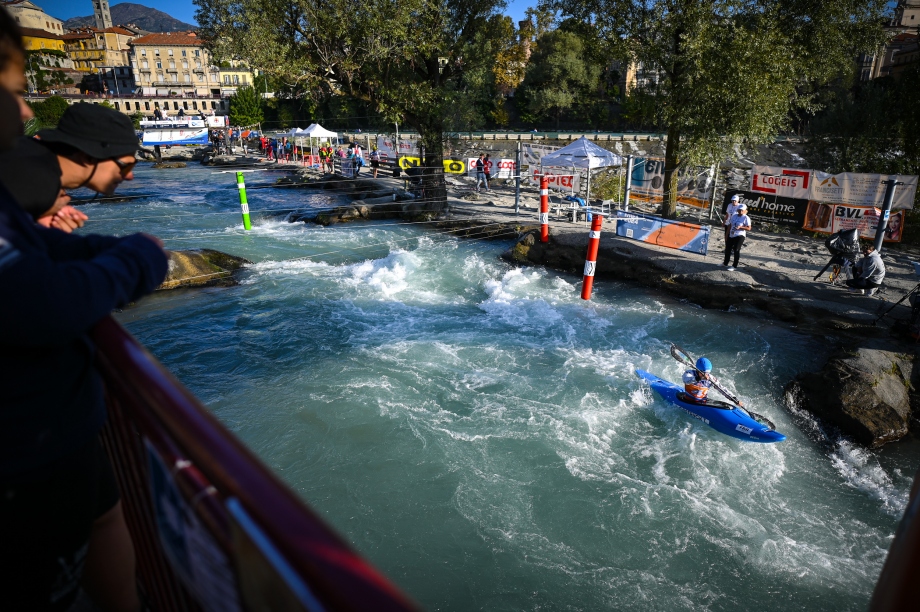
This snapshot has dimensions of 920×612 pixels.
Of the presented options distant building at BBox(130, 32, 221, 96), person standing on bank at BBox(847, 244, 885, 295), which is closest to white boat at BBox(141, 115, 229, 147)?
person standing on bank at BBox(847, 244, 885, 295)

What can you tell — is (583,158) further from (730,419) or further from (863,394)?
(730,419)

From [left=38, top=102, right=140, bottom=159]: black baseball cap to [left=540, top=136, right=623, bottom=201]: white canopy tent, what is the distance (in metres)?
15.1

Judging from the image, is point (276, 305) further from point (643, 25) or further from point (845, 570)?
point (643, 25)

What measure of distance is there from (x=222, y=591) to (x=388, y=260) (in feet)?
40.1

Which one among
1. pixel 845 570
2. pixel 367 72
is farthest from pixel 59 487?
pixel 367 72

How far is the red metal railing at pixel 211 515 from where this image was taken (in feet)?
2.63

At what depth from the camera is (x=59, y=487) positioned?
52.9 inches

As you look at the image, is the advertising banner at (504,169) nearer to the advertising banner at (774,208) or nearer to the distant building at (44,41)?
the advertising banner at (774,208)

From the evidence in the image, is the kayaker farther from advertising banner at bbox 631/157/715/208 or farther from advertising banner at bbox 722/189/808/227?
advertising banner at bbox 631/157/715/208

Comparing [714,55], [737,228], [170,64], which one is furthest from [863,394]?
[170,64]

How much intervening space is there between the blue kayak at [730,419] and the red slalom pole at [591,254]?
3.47m

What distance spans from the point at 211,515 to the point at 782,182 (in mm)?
15490

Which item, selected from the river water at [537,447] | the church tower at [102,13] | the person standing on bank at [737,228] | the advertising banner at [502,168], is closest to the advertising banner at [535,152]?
the advertising banner at [502,168]

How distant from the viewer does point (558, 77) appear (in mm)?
49688
